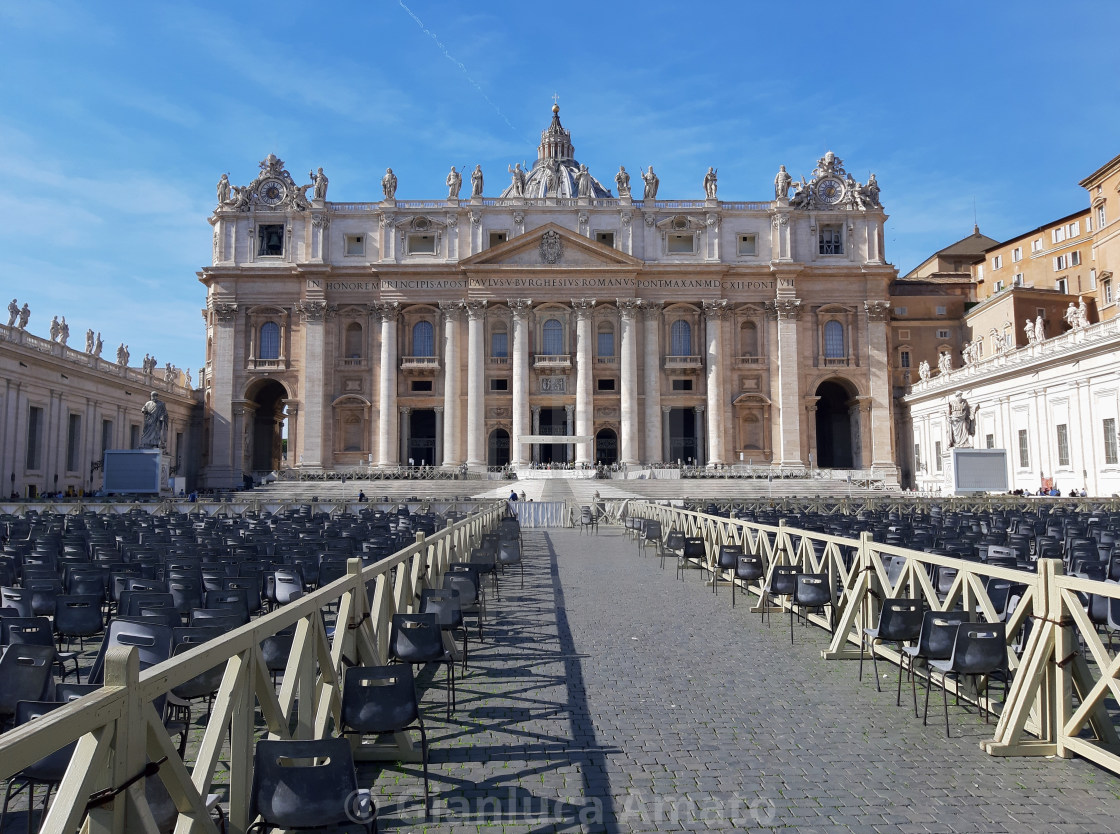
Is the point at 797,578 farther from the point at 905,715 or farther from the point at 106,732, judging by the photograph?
the point at 106,732

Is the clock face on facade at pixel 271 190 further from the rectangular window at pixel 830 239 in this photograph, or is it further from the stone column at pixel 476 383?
the rectangular window at pixel 830 239

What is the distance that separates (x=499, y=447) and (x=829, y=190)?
3292 centimetres

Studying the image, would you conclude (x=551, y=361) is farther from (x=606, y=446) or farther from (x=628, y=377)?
(x=606, y=446)

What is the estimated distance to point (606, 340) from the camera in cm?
6216

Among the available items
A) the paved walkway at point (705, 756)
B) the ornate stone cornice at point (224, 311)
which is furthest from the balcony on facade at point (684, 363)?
the paved walkway at point (705, 756)

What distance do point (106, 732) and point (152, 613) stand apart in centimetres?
456

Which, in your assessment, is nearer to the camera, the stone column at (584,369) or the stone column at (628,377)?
the stone column at (628,377)

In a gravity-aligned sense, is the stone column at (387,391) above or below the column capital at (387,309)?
below

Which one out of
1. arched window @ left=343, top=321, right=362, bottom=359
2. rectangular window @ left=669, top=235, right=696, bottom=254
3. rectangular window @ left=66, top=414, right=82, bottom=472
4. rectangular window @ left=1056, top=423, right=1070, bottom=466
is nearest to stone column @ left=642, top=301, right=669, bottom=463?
rectangular window @ left=669, top=235, right=696, bottom=254

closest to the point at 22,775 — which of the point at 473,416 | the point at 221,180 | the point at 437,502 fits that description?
the point at 437,502

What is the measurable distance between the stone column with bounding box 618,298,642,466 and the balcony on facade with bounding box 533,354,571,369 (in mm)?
4231

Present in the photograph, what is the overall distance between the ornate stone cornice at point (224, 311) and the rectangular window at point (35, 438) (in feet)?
64.4

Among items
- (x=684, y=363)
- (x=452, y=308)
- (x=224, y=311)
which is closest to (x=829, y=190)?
(x=684, y=363)

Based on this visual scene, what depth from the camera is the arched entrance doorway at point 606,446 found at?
62.0 metres
